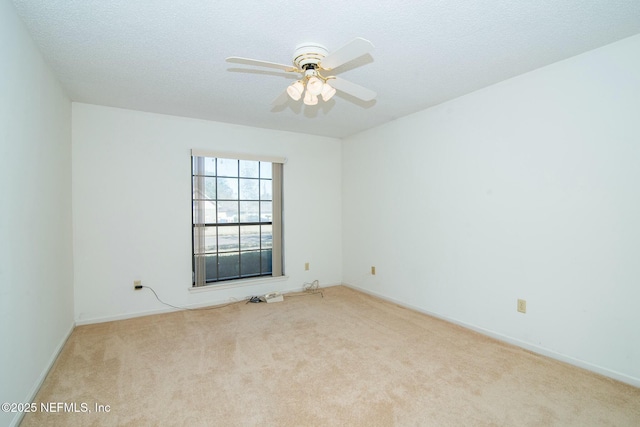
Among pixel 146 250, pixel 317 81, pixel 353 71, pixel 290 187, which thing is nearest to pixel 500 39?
pixel 353 71

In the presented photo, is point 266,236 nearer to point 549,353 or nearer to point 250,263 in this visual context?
point 250,263

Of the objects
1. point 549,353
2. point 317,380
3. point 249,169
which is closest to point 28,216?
point 317,380

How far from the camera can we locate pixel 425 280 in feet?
11.6

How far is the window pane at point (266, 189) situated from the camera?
4.45m

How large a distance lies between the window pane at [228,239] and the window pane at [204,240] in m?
0.08

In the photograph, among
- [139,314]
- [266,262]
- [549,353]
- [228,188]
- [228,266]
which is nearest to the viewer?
[549,353]

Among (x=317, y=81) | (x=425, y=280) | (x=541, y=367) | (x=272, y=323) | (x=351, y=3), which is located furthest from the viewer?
(x=425, y=280)

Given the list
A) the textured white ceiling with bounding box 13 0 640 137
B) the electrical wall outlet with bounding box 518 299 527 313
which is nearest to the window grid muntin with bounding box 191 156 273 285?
the textured white ceiling with bounding box 13 0 640 137

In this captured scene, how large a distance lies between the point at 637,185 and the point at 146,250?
15.0ft

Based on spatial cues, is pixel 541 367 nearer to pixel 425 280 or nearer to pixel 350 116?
pixel 425 280

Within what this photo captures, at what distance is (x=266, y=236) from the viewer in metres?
4.49

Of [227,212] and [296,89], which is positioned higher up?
[296,89]

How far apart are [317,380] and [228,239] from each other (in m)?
2.54

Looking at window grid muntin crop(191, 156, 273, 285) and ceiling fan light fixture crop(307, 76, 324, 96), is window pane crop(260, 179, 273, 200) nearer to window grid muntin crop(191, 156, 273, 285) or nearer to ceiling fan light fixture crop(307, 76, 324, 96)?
window grid muntin crop(191, 156, 273, 285)
